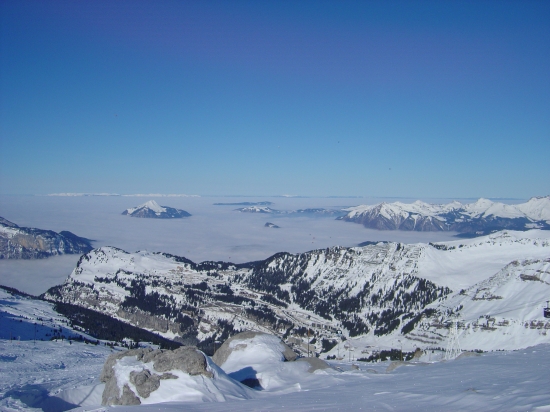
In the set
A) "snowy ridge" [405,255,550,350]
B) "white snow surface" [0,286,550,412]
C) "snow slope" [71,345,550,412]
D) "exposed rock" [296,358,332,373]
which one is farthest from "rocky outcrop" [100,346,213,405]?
"snowy ridge" [405,255,550,350]

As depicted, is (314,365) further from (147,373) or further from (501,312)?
(501,312)

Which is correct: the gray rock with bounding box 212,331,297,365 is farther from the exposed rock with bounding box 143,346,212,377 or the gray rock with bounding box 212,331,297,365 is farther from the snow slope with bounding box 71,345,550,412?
the exposed rock with bounding box 143,346,212,377

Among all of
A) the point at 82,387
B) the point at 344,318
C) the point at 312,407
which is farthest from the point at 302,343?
the point at 312,407

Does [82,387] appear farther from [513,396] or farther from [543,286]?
[543,286]

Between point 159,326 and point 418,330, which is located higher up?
point 418,330

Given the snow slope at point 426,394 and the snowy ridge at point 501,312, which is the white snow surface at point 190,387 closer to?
the snow slope at point 426,394

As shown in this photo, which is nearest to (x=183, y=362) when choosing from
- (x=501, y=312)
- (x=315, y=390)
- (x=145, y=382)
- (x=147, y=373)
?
(x=147, y=373)

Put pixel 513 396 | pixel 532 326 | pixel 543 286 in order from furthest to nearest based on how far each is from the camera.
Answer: pixel 543 286 → pixel 532 326 → pixel 513 396

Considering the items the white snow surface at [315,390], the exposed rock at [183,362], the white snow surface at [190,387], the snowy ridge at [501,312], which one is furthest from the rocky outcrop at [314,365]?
the snowy ridge at [501,312]

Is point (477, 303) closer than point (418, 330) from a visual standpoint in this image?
No
